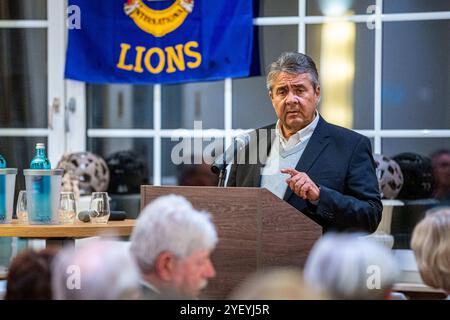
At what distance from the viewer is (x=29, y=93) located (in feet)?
14.8

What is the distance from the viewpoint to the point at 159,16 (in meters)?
4.36

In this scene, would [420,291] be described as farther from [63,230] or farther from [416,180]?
[416,180]

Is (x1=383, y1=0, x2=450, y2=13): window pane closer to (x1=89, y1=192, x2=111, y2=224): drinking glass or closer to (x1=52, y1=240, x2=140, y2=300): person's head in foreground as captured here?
(x1=89, y1=192, x2=111, y2=224): drinking glass

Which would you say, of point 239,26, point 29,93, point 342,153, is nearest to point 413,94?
point 239,26

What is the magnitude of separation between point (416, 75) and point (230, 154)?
1.72m

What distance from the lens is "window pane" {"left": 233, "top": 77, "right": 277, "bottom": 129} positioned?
430cm

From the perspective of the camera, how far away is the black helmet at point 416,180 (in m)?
4.08

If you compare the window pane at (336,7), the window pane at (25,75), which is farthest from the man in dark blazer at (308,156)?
the window pane at (25,75)

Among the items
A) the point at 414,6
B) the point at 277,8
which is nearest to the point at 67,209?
the point at 277,8

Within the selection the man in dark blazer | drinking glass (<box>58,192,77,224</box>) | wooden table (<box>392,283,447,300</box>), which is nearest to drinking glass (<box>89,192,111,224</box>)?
drinking glass (<box>58,192,77,224</box>)

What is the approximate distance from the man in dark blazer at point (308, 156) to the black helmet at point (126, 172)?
60.0 inches

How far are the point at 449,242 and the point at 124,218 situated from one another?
1.66 metres

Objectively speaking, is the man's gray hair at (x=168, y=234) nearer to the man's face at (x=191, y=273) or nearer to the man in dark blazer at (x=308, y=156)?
the man's face at (x=191, y=273)
